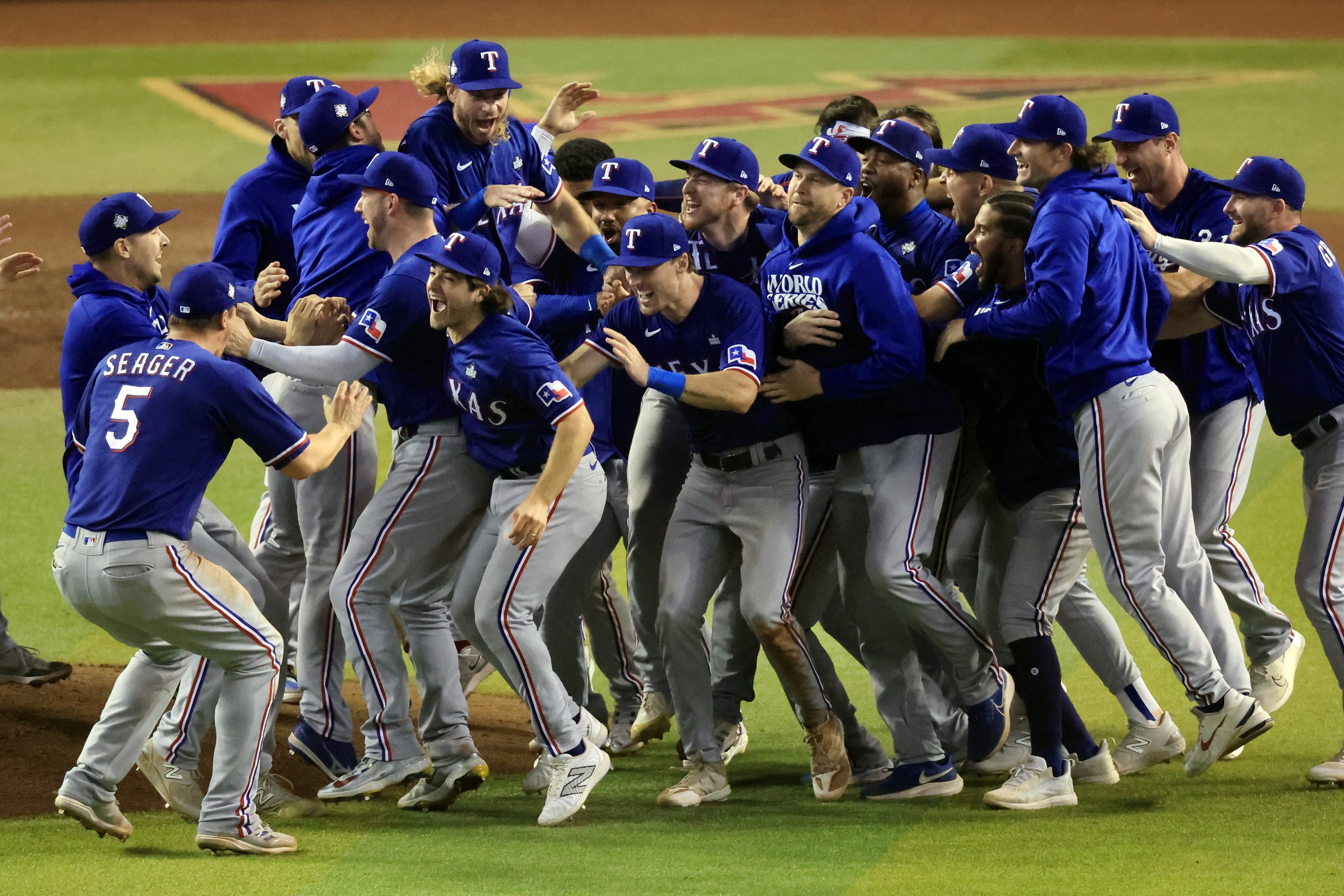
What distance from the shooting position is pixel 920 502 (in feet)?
18.0

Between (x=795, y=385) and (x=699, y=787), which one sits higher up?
(x=795, y=385)

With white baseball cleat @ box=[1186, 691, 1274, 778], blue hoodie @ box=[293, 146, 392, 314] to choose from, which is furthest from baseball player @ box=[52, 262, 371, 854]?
white baseball cleat @ box=[1186, 691, 1274, 778]

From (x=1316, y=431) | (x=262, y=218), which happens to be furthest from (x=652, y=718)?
(x=1316, y=431)

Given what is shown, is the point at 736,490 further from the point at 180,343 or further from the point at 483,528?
the point at 180,343

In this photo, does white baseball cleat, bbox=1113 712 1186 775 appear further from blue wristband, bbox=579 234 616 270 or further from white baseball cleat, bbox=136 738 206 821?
white baseball cleat, bbox=136 738 206 821

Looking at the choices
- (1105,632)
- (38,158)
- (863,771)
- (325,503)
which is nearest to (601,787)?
(863,771)

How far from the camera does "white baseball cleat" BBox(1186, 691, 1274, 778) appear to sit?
5.29 meters

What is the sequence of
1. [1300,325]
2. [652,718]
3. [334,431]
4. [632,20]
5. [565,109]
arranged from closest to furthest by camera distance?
[334,431] → [1300,325] → [652,718] → [565,109] → [632,20]

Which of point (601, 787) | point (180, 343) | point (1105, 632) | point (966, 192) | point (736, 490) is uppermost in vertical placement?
point (966, 192)

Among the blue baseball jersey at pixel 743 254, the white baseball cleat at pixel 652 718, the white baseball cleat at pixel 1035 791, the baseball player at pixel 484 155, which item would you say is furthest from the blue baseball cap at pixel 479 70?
the white baseball cleat at pixel 1035 791

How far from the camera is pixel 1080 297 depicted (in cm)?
520

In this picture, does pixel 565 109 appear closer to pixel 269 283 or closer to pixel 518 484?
pixel 269 283

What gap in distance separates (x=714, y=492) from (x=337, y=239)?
171cm

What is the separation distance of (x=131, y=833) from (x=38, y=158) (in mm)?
14063
